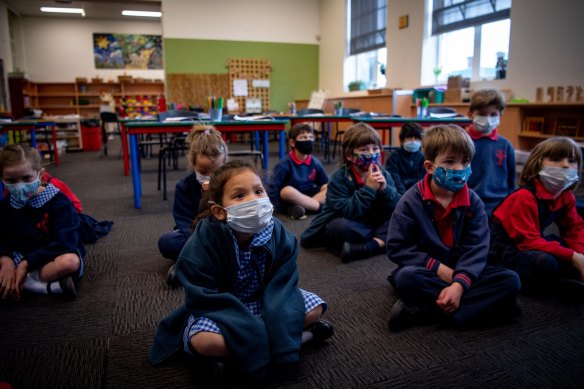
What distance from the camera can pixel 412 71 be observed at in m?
7.38

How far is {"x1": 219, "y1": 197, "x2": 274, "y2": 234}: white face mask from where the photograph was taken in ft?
4.10

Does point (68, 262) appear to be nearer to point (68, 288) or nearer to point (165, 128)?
point (68, 288)

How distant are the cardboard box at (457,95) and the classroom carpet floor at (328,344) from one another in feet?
15.6

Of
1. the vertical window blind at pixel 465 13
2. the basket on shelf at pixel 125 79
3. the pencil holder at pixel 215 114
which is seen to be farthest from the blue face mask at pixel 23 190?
the basket on shelf at pixel 125 79

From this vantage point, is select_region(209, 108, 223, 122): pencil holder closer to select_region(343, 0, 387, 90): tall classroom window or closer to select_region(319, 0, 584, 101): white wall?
select_region(319, 0, 584, 101): white wall

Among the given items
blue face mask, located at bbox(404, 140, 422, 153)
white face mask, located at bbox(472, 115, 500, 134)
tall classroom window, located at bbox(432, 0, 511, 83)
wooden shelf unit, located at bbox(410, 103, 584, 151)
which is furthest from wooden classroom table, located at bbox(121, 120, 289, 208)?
tall classroom window, located at bbox(432, 0, 511, 83)

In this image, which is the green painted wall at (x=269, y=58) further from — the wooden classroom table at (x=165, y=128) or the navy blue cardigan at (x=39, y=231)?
the navy blue cardigan at (x=39, y=231)

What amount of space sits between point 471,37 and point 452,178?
228 inches

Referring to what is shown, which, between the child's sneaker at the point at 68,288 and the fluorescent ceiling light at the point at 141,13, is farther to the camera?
the fluorescent ceiling light at the point at 141,13

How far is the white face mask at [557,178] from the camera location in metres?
1.80

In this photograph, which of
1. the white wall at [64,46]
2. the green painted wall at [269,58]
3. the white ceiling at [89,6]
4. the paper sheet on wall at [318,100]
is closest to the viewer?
the paper sheet on wall at [318,100]

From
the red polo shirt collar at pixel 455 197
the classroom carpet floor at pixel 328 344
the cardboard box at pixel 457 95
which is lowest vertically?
the classroom carpet floor at pixel 328 344

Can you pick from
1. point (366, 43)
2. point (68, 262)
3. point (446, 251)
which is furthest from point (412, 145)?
point (366, 43)

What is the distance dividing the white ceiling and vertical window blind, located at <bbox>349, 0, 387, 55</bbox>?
4712 mm
